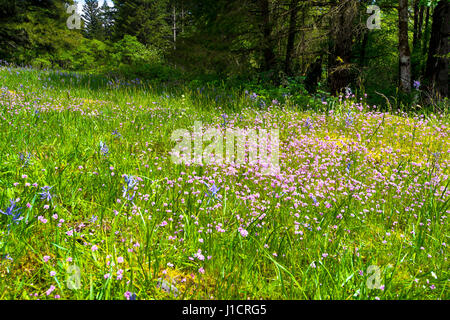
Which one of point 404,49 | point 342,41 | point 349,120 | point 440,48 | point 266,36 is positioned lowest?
point 349,120

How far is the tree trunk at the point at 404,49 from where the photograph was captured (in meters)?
8.13

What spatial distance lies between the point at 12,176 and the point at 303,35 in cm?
909

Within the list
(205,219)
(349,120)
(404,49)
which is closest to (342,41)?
(404,49)

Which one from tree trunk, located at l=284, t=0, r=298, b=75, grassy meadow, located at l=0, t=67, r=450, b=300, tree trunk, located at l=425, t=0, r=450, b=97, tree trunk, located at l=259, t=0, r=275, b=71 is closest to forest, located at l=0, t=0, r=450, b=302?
grassy meadow, located at l=0, t=67, r=450, b=300

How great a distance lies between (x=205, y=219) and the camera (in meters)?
2.40

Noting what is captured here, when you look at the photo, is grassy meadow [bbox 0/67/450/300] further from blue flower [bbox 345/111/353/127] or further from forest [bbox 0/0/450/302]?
blue flower [bbox 345/111/353/127]

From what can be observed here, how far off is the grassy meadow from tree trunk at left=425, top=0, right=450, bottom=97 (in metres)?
7.94

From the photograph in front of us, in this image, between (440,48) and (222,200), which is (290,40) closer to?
(440,48)

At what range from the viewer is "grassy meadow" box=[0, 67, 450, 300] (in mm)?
1796

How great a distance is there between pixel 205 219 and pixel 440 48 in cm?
1267

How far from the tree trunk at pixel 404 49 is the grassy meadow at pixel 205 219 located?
4358mm

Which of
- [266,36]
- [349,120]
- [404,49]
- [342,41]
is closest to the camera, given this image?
[349,120]

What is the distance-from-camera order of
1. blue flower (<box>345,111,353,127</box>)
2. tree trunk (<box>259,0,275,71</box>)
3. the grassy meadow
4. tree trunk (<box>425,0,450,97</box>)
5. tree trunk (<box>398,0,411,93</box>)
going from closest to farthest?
the grassy meadow → blue flower (<box>345,111,353,127</box>) → tree trunk (<box>398,0,411,93</box>) → tree trunk (<box>259,0,275,71</box>) → tree trunk (<box>425,0,450,97</box>)
